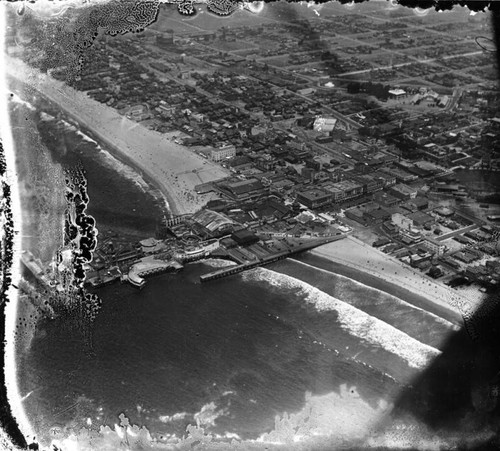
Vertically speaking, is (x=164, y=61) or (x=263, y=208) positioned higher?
(x=164, y=61)

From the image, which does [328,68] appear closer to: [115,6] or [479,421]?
[115,6]

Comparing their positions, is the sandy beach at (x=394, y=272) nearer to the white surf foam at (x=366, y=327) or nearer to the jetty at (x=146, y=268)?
the white surf foam at (x=366, y=327)

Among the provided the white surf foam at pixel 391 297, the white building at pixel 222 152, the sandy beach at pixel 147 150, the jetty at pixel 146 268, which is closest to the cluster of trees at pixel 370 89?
the white building at pixel 222 152

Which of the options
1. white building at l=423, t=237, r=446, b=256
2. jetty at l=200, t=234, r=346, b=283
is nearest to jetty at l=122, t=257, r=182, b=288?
jetty at l=200, t=234, r=346, b=283

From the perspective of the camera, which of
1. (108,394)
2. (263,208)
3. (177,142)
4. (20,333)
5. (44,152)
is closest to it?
(108,394)

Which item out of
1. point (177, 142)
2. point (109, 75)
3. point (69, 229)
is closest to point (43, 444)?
point (69, 229)

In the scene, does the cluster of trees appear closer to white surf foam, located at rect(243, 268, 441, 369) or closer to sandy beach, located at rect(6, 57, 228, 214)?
sandy beach, located at rect(6, 57, 228, 214)
